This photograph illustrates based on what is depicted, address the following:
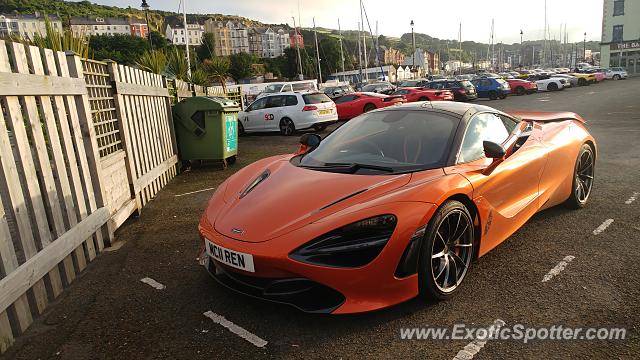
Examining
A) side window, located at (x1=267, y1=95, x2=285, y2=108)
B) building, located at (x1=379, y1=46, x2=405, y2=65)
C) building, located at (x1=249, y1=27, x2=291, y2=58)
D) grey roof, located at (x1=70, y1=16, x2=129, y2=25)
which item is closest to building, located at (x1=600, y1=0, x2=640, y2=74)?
side window, located at (x1=267, y1=95, x2=285, y2=108)

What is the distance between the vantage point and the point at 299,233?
8.50 ft

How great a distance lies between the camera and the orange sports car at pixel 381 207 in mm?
2549

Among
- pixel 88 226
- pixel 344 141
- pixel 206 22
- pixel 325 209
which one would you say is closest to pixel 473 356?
pixel 325 209

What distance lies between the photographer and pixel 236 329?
107 inches

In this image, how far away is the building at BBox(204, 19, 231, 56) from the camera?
542ft

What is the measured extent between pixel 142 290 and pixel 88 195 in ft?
4.50

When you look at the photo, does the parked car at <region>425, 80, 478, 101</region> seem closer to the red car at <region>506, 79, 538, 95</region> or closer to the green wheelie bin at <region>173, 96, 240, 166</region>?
the red car at <region>506, 79, 538, 95</region>

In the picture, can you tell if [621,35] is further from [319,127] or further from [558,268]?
[558,268]

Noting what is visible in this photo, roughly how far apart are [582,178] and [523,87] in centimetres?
2766

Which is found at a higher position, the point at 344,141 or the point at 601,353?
the point at 344,141

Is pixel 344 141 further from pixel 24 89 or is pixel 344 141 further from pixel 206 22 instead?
pixel 206 22

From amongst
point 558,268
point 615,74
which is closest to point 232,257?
point 558,268

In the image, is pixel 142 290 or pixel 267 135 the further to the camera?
pixel 267 135

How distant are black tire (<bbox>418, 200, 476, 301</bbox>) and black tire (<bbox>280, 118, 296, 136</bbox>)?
1171 centimetres
